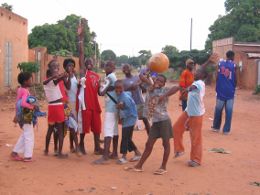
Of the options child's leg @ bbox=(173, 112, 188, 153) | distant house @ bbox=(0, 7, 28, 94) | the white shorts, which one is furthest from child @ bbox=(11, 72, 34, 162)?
distant house @ bbox=(0, 7, 28, 94)

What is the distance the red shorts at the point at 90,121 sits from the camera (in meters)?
7.37

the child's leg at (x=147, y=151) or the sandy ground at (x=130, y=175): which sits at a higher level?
the child's leg at (x=147, y=151)

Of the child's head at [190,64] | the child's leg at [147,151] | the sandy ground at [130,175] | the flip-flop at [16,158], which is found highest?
the child's head at [190,64]

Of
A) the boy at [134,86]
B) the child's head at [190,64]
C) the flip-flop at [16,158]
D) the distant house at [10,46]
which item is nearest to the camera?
the flip-flop at [16,158]

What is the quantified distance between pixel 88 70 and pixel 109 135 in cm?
111

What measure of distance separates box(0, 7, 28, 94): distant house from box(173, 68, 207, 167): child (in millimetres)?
12180

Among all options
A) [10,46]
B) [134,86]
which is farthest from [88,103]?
[10,46]

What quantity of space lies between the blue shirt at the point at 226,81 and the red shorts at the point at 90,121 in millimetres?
4109

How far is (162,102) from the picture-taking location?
652 cm

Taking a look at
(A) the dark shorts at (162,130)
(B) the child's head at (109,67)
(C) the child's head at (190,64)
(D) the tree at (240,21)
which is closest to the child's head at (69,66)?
(B) the child's head at (109,67)

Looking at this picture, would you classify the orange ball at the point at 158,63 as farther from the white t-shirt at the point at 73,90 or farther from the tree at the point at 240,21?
the tree at the point at 240,21

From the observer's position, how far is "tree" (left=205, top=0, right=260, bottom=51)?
44000 mm

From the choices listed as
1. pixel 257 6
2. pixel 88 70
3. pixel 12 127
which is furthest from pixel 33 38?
pixel 88 70

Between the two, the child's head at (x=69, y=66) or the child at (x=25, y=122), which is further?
the child's head at (x=69, y=66)
